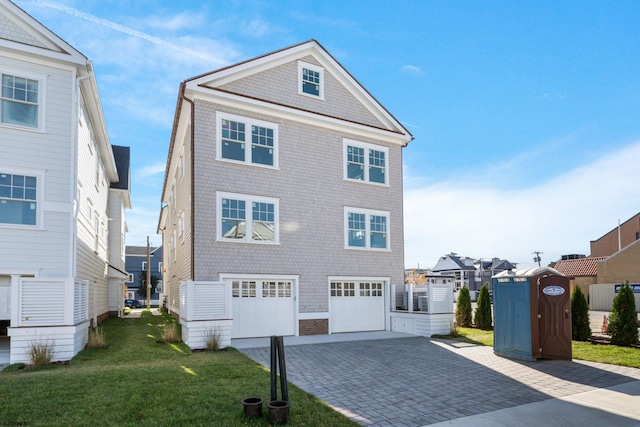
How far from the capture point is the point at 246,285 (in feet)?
49.2

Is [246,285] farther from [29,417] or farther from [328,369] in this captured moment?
[29,417]

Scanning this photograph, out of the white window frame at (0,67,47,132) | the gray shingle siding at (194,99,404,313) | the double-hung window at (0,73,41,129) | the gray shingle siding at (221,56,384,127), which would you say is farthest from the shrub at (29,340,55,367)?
the gray shingle siding at (221,56,384,127)

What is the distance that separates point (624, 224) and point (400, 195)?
4144cm

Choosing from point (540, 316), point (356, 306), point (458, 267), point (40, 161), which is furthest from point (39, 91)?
point (458, 267)

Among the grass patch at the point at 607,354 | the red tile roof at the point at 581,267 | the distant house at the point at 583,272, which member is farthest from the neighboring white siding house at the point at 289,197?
the red tile roof at the point at 581,267

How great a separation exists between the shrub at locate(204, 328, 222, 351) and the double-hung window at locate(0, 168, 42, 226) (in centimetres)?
556

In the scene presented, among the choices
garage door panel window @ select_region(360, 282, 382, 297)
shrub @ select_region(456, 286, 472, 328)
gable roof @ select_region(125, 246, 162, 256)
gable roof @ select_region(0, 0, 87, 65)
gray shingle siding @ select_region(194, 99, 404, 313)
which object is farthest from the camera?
gable roof @ select_region(125, 246, 162, 256)

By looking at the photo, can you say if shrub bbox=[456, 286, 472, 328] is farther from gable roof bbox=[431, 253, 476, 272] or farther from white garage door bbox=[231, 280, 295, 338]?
gable roof bbox=[431, 253, 476, 272]

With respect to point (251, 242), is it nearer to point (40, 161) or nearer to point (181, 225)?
point (181, 225)

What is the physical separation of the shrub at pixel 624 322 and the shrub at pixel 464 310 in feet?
19.7

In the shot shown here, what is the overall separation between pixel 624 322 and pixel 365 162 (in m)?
10.1

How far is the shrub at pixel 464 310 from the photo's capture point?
18438mm

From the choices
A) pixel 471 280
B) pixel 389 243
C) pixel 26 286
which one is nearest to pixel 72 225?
pixel 26 286

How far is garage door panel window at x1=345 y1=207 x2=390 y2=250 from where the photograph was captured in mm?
17203
